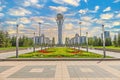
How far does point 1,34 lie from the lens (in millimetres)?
75500

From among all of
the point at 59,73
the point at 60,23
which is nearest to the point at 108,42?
the point at 60,23

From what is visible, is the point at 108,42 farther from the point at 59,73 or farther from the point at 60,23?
the point at 59,73

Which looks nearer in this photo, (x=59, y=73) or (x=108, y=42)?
(x=59, y=73)

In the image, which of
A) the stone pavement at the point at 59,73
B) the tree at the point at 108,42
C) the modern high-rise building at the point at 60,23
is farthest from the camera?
the modern high-rise building at the point at 60,23

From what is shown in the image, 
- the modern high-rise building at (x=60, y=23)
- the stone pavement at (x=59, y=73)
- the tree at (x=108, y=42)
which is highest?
the modern high-rise building at (x=60, y=23)

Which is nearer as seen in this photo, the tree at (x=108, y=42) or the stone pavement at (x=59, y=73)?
the stone pavement at (x=59, y=73)

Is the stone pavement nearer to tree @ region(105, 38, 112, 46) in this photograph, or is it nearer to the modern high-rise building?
tree @ region(105, 38, 112, 46)

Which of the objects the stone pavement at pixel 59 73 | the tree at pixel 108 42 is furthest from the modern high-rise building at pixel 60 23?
the stone pavement at pixel 59 73

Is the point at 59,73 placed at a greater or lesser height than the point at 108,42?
lesser

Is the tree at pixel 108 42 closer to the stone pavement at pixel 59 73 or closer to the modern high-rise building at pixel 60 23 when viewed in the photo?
the modern high-rise building at pixel 60 23

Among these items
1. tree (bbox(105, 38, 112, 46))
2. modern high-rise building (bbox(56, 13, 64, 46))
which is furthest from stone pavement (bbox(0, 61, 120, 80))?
modern high-rise building (bbox(56, 13, 64, 46))

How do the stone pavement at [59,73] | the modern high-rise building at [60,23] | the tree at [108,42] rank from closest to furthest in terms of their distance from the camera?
the stone pavement at [59,73], the tree at [108,42], the modern high-rise building at [60,23]

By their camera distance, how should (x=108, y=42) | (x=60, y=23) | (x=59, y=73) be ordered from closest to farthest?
(x=59, y=73) → (x=108, y=42) → (x=60, y=23)

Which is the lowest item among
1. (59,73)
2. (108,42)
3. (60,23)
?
(59,73)
